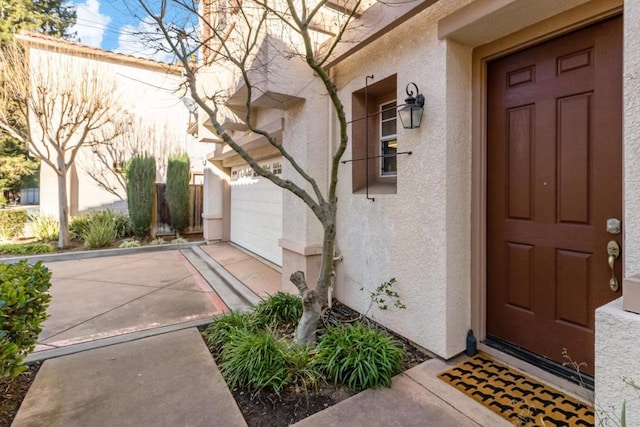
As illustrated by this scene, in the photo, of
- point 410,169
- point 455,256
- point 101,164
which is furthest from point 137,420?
point 101,164

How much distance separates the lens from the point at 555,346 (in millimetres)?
2729

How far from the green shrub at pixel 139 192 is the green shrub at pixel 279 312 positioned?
800 centimetres

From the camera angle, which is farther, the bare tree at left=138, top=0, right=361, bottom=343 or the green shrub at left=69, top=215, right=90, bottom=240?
the green shrub at left=69, top=215, right=90, bottom=240

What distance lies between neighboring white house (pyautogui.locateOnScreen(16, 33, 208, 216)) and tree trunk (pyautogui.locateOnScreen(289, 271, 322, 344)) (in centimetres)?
843

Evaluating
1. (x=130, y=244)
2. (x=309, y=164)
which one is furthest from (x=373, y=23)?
(x=130, y=244)

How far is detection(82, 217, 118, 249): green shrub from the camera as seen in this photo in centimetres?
882

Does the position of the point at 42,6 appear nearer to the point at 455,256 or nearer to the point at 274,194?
the point at 274,194

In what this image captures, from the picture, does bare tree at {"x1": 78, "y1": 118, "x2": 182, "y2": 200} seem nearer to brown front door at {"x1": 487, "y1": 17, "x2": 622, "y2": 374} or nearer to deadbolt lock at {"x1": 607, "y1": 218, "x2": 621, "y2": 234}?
brown front door at {"x1": 487, "y1": 17, "x2": 622, "y2": 374}

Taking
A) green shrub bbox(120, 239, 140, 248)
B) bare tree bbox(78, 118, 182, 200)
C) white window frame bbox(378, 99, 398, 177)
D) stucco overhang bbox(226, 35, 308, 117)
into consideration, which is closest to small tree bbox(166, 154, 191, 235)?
green shrub bbox(120, 239, 140, 248)

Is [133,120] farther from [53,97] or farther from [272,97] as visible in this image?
[272,97]

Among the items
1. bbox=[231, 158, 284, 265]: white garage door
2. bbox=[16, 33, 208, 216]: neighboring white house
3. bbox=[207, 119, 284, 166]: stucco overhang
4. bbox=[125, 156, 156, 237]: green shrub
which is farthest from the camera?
bbox=[125, 156, 156, 237]: green shrub

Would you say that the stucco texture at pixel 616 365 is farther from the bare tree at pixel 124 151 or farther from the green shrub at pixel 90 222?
the bare tree at pixel 124 151

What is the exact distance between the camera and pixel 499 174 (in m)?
3.10

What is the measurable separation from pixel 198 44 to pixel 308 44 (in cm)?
180
